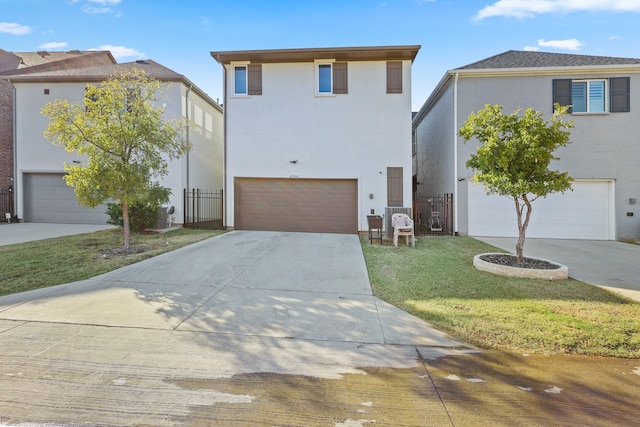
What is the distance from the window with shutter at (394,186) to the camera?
11.6 meters

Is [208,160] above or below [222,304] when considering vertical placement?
above

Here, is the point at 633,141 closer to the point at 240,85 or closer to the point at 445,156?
the point at 445,156

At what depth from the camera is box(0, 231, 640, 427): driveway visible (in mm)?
2268

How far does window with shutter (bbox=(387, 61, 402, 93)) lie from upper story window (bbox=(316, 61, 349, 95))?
1.55 metres

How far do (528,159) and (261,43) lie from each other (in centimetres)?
1000

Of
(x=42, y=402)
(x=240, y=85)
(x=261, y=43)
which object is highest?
(x=261, y=43)

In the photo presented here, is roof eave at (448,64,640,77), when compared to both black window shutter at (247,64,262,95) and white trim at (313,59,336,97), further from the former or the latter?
black window shutter at (247,64,262,95)

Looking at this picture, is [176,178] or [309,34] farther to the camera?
[176,178]

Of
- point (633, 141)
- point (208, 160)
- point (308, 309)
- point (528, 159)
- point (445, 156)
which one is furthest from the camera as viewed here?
point (208, 160)

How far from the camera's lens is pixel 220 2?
9875 millimetres

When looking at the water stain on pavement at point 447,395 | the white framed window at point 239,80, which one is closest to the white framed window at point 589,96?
the water stain on pavement at point 447,395

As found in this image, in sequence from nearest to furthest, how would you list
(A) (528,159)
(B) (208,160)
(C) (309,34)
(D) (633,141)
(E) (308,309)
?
1. (E) (308,309)
2. (A) (528,159)
3. (D) (633,141)
4. (C) (309,34)
5. (B) (208,160)

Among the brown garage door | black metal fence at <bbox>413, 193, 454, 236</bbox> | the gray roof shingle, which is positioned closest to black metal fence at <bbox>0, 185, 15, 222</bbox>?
the brown garage door

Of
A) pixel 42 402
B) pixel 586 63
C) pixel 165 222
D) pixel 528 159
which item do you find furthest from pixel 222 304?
pixel 586 63
